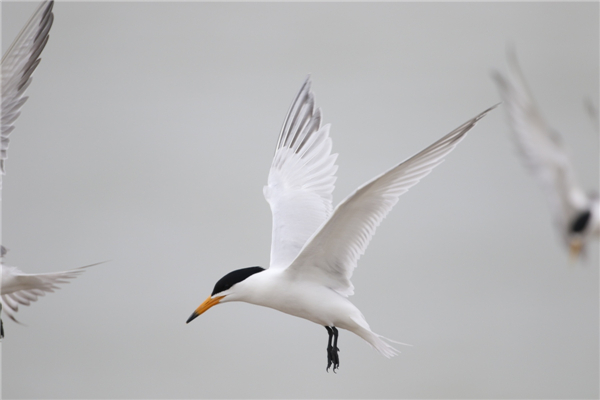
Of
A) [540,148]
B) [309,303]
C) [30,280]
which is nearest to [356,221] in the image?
[309,303]

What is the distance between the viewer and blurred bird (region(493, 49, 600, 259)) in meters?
1.00

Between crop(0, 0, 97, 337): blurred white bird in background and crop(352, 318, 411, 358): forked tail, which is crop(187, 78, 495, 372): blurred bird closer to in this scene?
crop(352, 318, 411, 358): forked tail

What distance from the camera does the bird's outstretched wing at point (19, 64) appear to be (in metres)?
1.90

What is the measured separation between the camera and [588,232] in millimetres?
995

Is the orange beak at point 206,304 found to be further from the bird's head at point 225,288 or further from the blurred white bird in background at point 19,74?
the blurred white bird in background at point 19,74

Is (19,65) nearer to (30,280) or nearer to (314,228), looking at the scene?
(30,280)

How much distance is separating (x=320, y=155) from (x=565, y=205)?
1.37 m

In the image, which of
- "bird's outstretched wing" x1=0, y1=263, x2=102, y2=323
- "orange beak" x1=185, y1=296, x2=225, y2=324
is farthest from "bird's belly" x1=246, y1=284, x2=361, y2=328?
"bird's outstretched wing" x1=0, y1=263, x2=102, y2=323

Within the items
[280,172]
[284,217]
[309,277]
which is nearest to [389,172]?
[309,277]

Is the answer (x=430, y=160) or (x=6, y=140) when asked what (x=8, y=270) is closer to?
(x=6, y=140)

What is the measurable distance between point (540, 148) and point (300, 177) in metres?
1.31

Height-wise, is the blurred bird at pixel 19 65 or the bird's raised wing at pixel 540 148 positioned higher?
the blurred bird at pixel 19 65

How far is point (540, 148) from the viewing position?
1.06m

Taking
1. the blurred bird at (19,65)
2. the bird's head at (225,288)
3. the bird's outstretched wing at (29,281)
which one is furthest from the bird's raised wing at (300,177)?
the blurred bird at (19,65)
